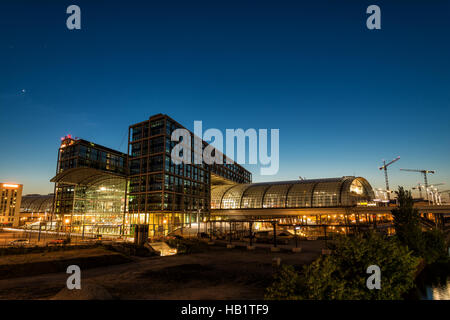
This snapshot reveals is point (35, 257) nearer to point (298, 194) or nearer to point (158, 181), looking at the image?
point (158, 181)

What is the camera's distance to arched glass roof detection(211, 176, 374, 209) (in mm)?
81000

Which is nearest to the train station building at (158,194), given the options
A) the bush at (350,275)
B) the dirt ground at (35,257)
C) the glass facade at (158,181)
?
the glass facade at (158,181)

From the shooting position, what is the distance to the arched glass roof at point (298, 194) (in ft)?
266

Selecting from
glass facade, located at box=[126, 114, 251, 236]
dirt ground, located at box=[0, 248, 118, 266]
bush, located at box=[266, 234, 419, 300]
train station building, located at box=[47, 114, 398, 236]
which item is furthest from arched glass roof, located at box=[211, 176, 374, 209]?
dirt ground, located at box=[0, 248, 118, 266]

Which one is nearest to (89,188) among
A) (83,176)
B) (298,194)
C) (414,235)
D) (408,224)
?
(83,176)

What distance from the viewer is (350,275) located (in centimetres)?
1529

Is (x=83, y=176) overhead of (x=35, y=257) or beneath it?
overhead

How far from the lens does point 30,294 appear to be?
1594cm

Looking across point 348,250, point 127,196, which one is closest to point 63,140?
point 127,196

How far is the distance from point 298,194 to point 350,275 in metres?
74.3

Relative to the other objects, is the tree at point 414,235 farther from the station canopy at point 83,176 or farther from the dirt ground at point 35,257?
the station canopy at point 83,176
